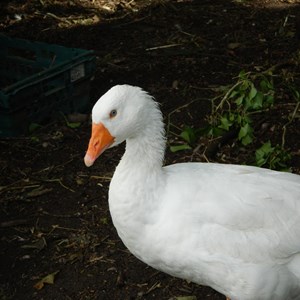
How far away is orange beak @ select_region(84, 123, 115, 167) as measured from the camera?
10.2ft

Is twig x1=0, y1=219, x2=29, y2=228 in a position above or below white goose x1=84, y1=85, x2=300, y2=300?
below

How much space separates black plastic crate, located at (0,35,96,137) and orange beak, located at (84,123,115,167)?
1908 millimetres

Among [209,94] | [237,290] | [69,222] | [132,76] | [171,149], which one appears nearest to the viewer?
[237,290]

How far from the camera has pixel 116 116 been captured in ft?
10.1

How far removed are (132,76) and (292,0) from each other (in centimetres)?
290

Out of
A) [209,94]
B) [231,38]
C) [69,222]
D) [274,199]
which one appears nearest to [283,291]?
[274,199]

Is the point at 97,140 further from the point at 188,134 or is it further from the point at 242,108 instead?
the point at 242,108

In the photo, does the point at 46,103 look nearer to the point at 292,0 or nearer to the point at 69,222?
the point at 69,222

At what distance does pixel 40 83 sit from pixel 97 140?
213cm

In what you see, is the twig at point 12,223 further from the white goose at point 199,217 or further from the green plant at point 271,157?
the green plant at point 271,157

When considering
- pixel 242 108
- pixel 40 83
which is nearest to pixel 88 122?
pixel 40 83

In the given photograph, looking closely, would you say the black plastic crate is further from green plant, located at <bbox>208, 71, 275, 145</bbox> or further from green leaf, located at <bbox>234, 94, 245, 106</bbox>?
green leaf, located at <bbox>234, 94, 245, 106</bbox>

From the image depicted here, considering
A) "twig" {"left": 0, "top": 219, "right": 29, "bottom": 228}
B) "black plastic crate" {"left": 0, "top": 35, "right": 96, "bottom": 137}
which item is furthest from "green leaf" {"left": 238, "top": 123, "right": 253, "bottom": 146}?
"twig" {"left": 0, "top": 219, "right": 29, "bottom": 228}

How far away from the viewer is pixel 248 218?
307 cm
